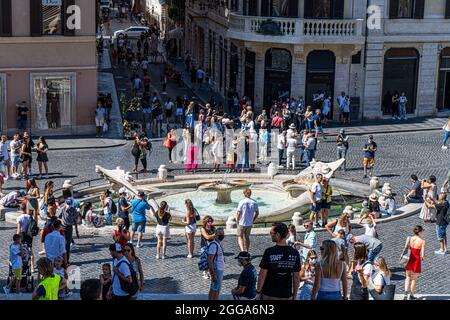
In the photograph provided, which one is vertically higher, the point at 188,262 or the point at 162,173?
the point at 162,173

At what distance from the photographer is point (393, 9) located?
142 ft

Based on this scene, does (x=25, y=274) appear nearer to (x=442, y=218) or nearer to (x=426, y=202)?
(x=442, y=218)

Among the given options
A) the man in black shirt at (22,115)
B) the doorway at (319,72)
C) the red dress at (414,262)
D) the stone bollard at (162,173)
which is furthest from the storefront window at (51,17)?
the red dress at (414,262)

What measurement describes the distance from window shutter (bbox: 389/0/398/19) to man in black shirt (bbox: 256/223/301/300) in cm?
3166

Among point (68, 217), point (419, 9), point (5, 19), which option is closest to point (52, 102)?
point (5, 19)

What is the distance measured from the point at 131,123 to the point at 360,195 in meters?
13.1

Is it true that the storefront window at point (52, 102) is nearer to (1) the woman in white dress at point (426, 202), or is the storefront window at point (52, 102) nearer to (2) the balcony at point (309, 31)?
(2) the balcony at point (309, 31)

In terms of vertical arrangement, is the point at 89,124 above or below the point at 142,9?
below

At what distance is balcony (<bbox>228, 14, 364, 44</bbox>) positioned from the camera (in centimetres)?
4188

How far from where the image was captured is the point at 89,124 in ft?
127

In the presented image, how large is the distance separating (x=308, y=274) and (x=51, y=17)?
2251cm

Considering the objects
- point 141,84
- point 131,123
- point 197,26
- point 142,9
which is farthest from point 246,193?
point 142,9
